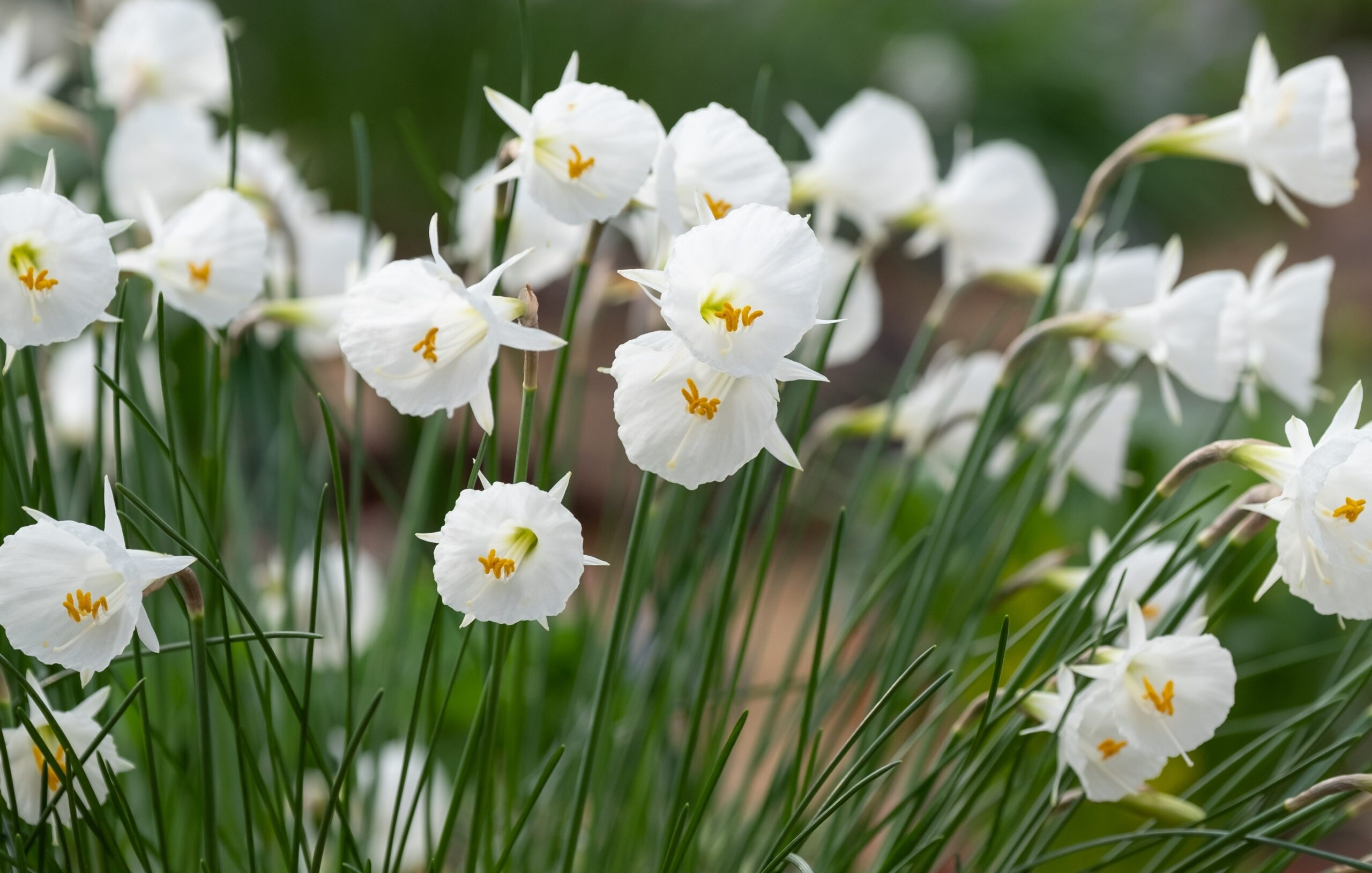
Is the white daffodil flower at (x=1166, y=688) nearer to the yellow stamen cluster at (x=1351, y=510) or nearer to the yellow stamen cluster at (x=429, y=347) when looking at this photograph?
the yellow stamen cluster at (x=1351, y=510)

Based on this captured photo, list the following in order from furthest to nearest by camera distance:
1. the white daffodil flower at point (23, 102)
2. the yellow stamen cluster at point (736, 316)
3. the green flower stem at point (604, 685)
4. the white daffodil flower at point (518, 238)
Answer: the white daffodil flower at point (23, 102), the white daffodil flower at point (518, 238), the green flower stem at point (604, 685), the yellow stamen cluster at point (736, 316)

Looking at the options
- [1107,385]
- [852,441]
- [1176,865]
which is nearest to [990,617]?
[1107,385]

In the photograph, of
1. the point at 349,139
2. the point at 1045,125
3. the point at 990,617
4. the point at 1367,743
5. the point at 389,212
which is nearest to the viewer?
the point at 990,617

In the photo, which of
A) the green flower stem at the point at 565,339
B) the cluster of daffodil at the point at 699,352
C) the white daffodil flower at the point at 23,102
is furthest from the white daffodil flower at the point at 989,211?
the white daffodil flower at the point at 23,102

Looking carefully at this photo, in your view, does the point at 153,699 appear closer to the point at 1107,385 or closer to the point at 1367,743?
the point at 1107,385

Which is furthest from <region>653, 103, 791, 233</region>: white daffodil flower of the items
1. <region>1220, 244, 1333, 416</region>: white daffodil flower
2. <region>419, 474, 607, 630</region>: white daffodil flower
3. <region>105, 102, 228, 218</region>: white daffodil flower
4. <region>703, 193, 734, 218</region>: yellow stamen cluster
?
<region>105, 102, 228, 218</region>: white daffodil flower

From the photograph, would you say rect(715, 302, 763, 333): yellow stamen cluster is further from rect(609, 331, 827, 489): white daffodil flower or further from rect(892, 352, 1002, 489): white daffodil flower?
rect(892, 352, 1002, 489): white daffodil flower
